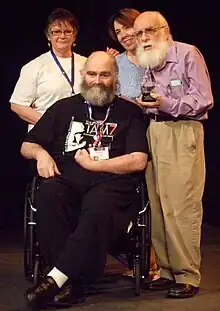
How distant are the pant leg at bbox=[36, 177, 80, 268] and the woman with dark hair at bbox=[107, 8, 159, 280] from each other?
2.27ft

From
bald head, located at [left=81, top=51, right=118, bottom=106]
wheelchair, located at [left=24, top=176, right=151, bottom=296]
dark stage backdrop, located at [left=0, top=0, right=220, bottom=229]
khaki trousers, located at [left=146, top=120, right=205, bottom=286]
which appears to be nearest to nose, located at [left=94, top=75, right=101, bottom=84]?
bald head, located at [left=81, top=51, right=118, bottom=106]

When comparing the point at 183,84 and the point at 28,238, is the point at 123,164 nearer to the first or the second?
the point at 183,84

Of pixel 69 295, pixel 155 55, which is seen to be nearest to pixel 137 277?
pixel 69 295

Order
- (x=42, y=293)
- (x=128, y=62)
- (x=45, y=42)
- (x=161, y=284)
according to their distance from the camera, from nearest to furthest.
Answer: (x=42, y=293) < (x=161, y=284) < (x=128, y=62) < (x=45, y=42)

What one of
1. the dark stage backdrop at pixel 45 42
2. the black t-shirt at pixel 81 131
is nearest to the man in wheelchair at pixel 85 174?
the black t-shirt at pixel 81 131

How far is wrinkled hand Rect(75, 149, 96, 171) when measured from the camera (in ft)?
12.5

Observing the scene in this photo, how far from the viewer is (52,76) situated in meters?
4.37

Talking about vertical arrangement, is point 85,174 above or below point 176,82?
below

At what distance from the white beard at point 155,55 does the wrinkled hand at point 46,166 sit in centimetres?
66

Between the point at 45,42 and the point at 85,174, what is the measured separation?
80.7 inches

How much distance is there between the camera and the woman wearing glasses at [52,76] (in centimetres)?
436

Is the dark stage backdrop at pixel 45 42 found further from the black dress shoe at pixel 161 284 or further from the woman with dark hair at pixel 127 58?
the black dress shoe at pixel 161 284

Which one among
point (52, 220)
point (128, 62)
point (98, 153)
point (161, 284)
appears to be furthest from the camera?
point (128, 62)
